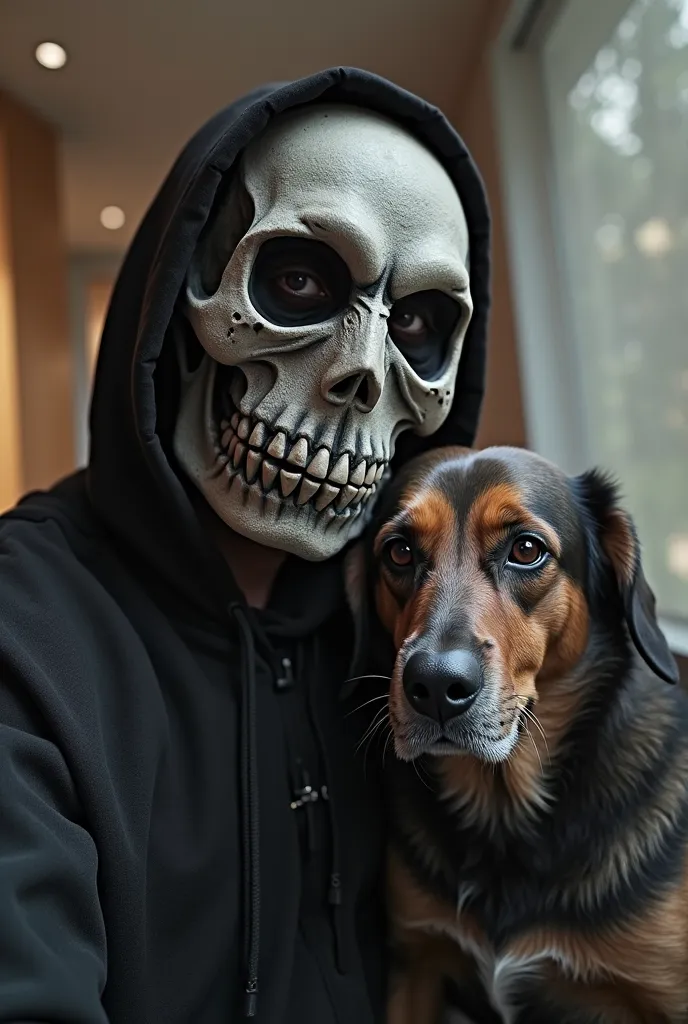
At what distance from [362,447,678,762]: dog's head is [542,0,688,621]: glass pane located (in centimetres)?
81

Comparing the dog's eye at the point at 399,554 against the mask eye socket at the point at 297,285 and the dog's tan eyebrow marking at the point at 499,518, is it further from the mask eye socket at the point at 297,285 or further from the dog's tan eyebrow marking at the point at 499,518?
the mask eye socket at the point at 297,285

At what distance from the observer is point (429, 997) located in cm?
107

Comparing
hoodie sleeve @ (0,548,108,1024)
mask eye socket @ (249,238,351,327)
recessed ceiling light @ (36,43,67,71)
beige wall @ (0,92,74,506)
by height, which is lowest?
hoodie sleeve @ (0,548,108,1024)

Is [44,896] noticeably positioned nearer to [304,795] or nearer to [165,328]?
[304,795]

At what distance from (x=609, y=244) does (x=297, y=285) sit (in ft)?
4.88

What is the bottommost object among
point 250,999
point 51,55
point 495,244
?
point 250,999

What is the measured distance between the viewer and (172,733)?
2.97ft

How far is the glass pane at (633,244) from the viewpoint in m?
1.81

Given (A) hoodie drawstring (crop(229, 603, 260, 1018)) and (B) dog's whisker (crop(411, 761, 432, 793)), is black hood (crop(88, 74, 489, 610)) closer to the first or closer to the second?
(A) hoodie drawstring (crop(229, 603, 260, 1018))

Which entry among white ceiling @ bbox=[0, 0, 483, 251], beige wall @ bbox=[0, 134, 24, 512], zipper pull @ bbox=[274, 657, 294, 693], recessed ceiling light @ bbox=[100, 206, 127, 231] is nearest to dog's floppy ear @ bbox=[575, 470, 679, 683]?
zipper pull @ bbox=[274, 657, 294, 693]

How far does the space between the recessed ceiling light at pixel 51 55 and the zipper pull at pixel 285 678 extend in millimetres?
2842

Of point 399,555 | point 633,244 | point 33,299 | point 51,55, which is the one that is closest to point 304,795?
point 399,555

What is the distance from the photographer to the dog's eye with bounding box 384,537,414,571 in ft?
3.55

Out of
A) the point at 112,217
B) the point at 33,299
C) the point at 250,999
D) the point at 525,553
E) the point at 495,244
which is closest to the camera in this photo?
the point at 250,999
